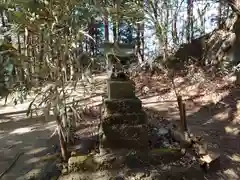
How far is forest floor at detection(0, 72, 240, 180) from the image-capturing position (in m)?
3.62

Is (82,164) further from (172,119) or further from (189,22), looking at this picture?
(189,22)

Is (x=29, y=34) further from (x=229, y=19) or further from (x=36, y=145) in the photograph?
(x=229, y=19)

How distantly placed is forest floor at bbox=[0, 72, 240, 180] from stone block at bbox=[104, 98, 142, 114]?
121 cm

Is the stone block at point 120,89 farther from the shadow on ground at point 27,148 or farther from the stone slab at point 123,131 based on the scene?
the shadow on ground at point 27,148

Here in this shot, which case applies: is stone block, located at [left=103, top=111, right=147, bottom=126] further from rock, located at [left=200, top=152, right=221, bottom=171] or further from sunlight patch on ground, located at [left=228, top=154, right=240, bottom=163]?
sunlight patch on ground, located at [left=228, top=154, right=240, bottom=163]

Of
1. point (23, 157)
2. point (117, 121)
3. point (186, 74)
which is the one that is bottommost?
point (23, 157)

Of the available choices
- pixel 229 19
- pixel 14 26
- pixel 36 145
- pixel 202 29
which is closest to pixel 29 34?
pixel 14 26

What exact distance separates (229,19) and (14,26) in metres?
7.14

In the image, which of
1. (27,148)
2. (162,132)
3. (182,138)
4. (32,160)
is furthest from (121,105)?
(27,148)

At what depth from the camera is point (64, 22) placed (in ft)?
9.22

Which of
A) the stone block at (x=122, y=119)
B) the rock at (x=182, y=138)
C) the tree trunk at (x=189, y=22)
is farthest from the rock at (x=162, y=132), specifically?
the tree trunk at (x=189, y=22)

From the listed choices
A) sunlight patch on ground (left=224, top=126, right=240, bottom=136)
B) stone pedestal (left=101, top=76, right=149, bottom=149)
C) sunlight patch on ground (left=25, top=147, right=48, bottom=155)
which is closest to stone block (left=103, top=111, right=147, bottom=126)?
stone pedestal (left=101, top=76, right=149, bottom=149)

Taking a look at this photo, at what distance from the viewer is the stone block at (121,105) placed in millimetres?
3133

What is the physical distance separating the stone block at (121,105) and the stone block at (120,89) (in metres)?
0.06
